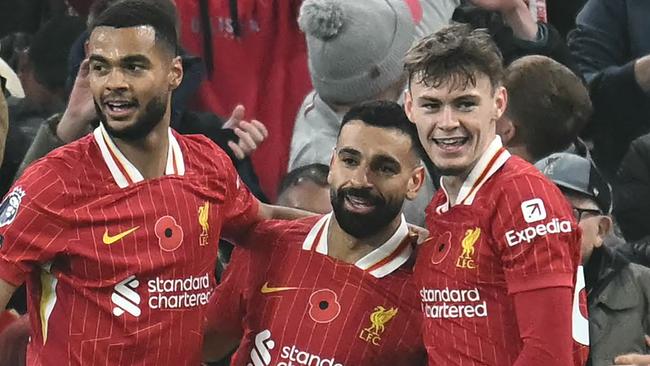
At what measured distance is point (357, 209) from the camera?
3.71 metres

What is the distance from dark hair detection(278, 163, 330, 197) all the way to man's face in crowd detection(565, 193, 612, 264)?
802 millimetres

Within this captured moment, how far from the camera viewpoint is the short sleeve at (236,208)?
155 inches

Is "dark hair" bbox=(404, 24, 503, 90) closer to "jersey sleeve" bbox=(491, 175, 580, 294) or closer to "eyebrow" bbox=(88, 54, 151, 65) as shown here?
"jersey sleeve" bbox=(491, 175, 580, 294)

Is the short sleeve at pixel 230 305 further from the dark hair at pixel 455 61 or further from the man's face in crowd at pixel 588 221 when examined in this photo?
the man's face in crowd at pixel 588 221

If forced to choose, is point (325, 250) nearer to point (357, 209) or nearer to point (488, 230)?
point (357, 209)

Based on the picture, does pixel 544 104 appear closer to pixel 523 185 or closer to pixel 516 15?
pixel 516 15

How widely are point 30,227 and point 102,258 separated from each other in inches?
6.9

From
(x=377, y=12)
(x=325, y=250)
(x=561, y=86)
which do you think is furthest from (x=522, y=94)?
(x=325, y=250)

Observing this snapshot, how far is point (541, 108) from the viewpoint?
4.50m

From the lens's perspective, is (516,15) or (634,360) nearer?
(634,360)

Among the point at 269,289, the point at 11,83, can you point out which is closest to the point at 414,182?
the point at 269,289

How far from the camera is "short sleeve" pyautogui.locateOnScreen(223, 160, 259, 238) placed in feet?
12.9

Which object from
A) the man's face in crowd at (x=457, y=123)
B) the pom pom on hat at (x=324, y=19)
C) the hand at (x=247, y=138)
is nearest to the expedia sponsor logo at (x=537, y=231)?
the man's face in crowd at (x=457, y=123)

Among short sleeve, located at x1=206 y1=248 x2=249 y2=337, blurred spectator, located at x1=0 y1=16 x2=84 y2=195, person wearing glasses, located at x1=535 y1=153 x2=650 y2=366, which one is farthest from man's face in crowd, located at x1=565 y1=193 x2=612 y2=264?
blurred spectator, located at x1=0 y1=16 x2=84 y2=195
